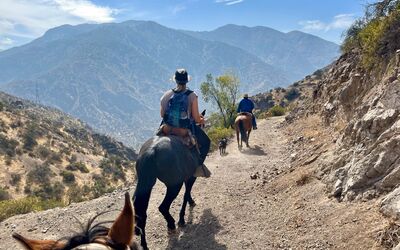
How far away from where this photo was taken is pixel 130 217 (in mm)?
2592

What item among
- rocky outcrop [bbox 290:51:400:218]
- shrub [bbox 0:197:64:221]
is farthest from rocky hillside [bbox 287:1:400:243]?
shrub [bbox 0:197:64:221]

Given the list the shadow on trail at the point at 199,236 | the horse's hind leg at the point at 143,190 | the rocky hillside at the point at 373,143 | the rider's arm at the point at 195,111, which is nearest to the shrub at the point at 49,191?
the rocky hillside at the point at 373,143

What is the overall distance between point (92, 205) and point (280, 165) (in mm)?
6706

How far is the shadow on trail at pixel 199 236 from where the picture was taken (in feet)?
26.7

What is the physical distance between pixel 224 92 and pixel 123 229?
4283 cm

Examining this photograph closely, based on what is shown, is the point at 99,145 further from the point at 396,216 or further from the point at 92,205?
the point at 396,216

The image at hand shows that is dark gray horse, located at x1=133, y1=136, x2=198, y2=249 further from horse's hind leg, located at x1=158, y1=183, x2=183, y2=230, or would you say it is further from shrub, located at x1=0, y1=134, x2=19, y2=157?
shrub, located at x1=0, y1=134, x2=19, y2=157

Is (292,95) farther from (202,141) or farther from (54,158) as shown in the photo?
(202,141)

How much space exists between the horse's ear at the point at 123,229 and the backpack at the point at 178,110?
587 cm

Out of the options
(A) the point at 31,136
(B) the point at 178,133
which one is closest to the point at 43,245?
(B) the point at 178,133

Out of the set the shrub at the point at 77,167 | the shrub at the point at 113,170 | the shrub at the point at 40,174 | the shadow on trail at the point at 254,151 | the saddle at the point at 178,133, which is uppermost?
the saddle at the point at 178,133

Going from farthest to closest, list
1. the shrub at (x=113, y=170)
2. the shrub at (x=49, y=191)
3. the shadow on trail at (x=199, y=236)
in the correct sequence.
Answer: the shrub at (x=113, y=170) → the shrub at (x=49, y=191) → the shadow on trail at (x=199, y=236)

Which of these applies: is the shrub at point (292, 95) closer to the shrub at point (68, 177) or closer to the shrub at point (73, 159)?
the shrub at point (73, 159)

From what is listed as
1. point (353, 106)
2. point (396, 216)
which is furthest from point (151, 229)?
point (353, 106)
